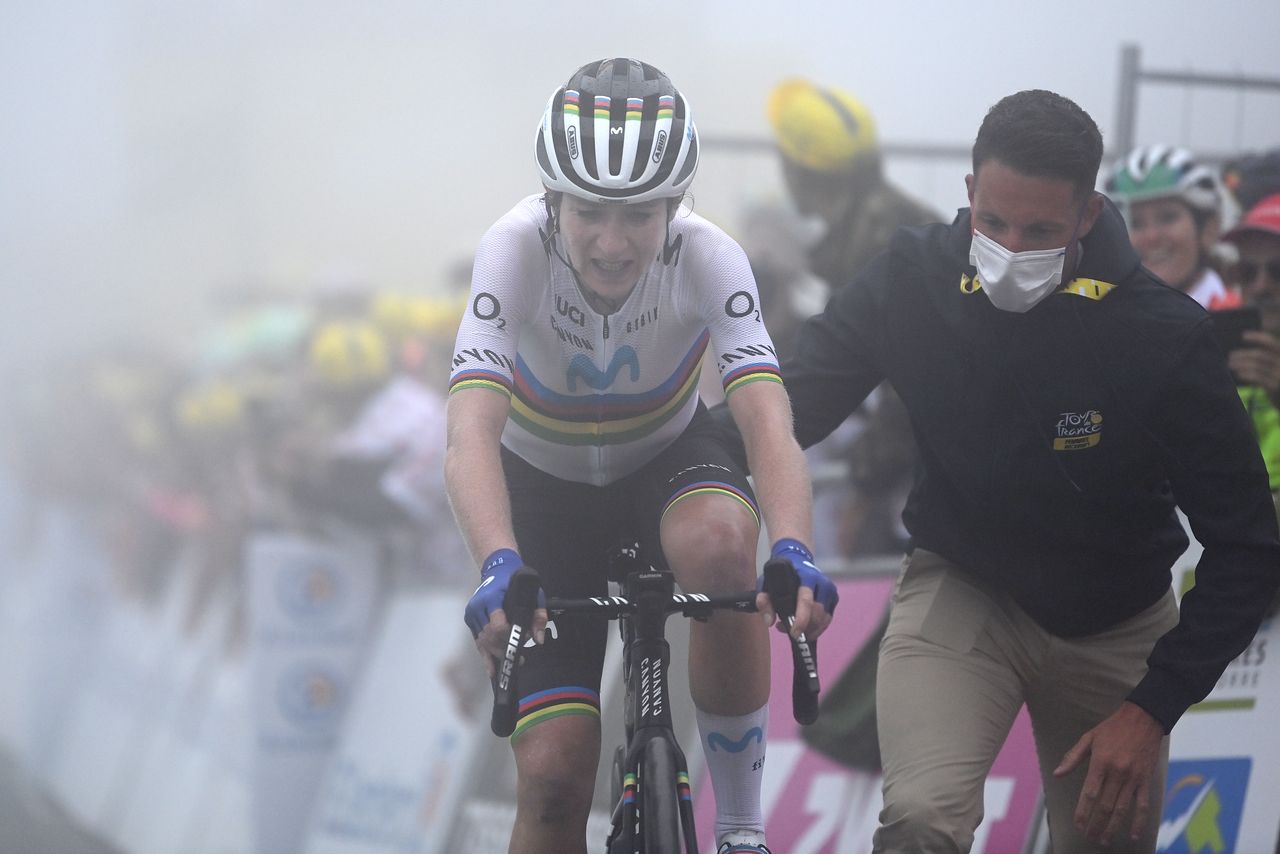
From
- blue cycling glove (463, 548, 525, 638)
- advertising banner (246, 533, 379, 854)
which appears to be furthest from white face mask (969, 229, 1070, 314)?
advertising banner (246, 533, 379, 854)

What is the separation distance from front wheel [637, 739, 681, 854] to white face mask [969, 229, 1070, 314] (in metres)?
1.14

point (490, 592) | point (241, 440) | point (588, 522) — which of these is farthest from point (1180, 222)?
point (241, 440)

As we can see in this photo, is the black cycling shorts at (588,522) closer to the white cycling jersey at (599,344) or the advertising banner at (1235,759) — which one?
the white cycling jersey at (599,344)

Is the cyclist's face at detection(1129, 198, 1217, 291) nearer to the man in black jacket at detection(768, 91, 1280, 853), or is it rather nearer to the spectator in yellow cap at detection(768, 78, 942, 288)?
the spectator in yellow cap at detection(768, 78, 942, 288)

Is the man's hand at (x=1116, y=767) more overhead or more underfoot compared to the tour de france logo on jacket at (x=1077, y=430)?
more underfoot

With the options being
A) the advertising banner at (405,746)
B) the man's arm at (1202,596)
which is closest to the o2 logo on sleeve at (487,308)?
the man's arm at (1202,596)

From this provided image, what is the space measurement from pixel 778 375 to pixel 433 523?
5071mm

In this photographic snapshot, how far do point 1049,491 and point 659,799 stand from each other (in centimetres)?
104

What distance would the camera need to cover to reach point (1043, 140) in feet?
9.34

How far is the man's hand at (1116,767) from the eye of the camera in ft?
9.38

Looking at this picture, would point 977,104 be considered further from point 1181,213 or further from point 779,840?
point 779,840

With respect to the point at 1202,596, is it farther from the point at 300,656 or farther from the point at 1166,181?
the point at 300,656

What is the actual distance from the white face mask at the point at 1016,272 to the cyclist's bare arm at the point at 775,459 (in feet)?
1.65

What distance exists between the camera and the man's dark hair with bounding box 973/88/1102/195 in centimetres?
285
